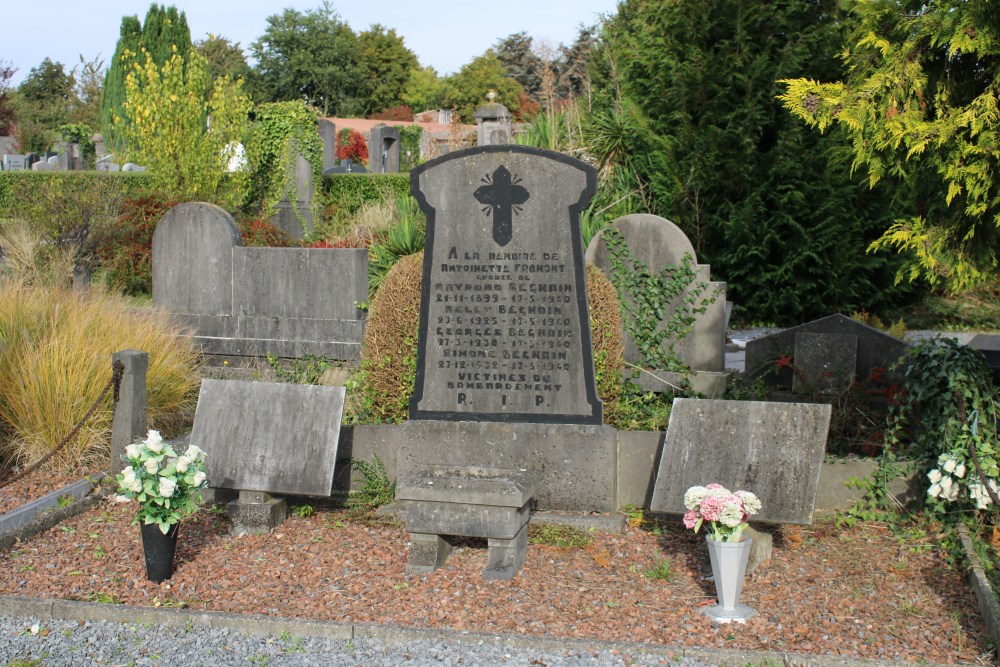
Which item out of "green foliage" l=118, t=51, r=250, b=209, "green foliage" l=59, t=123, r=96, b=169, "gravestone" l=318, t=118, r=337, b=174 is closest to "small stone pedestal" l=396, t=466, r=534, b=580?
"green foliage" l=118, t=51, r=250, b=209

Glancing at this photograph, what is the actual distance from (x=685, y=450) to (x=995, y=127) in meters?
2.34

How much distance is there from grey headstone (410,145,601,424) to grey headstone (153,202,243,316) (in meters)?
4.80

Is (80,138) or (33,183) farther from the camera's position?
(80,138)

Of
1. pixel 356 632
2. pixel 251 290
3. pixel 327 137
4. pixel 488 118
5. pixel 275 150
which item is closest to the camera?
pixel 356 632

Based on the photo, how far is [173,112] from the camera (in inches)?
584

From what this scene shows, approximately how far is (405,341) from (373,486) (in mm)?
925

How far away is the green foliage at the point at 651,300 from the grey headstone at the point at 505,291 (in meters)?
1.76

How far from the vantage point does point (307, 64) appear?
57.9 meters

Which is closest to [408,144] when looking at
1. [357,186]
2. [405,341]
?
[357,186]

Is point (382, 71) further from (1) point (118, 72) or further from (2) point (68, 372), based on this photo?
(2) point (68, 372)

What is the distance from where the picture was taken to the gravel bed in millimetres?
4203

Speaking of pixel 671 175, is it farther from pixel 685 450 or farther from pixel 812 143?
pixel 685 450

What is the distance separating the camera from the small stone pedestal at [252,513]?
5586 mm

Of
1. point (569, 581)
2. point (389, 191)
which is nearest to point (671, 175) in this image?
point (389, 191)
